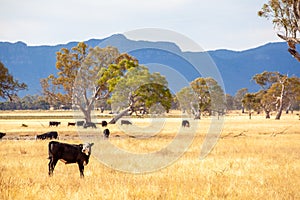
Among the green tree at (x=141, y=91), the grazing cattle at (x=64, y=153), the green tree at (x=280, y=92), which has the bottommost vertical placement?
the grazing cattle at (x=64, y=153)

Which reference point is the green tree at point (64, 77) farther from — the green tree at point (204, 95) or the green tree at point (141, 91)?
the green tree at point (204, 95)

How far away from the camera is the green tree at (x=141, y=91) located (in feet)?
129

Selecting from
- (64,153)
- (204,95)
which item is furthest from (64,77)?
(64,153)

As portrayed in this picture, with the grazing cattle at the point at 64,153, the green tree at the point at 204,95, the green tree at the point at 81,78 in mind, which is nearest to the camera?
the grazing cattle at the point at 64,153

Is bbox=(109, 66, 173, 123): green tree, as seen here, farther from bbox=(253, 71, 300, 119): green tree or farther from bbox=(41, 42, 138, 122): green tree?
bbox=(253, 71, 300, 119): green tree

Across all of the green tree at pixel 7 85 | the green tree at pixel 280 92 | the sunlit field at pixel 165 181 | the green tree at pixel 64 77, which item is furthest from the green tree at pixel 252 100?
the sunlit field at pixel 165 181

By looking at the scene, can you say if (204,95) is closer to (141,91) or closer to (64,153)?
(141,91)

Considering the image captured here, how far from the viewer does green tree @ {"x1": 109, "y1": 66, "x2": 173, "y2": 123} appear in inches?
1547

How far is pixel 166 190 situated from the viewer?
10297 mm

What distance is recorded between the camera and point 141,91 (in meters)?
40.3

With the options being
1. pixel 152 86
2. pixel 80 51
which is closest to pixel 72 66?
pixel 80 51

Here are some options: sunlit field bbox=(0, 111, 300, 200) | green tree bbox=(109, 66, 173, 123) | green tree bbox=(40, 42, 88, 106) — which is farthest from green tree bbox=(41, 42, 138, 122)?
sunlit field bbox=(0, 111, 300, 200)

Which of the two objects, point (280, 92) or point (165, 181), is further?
point (280, 92)

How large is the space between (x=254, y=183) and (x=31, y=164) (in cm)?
813
